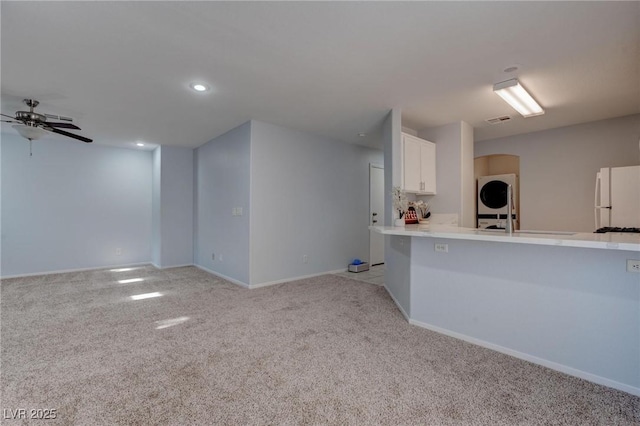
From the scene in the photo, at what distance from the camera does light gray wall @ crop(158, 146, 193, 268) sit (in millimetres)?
5848

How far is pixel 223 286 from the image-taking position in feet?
14.5

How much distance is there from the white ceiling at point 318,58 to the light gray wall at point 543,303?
5.22ft

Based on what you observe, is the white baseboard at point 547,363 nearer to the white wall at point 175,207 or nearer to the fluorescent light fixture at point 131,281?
the fluorescent light fixture at point 131,281

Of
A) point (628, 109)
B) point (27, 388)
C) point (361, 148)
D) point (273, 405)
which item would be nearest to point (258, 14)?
point (273, 405)

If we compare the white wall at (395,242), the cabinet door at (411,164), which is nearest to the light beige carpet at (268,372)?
the white wall at (395,242)

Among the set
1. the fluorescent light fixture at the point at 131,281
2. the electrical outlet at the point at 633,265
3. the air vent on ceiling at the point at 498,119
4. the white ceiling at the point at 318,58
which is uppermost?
the white ceiling at the point at 318,58

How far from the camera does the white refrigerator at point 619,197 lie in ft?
10.1

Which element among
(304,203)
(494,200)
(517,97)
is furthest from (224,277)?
(494,200)

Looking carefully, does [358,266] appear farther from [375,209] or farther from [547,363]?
[547,363]

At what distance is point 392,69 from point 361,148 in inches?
125

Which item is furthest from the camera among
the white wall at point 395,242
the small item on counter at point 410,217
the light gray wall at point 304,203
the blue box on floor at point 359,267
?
the blue box on floor at point 359,267

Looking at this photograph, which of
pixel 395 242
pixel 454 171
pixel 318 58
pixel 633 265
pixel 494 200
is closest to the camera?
pixel 633 265

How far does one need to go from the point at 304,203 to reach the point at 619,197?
12.9 feet

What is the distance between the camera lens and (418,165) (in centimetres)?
402
